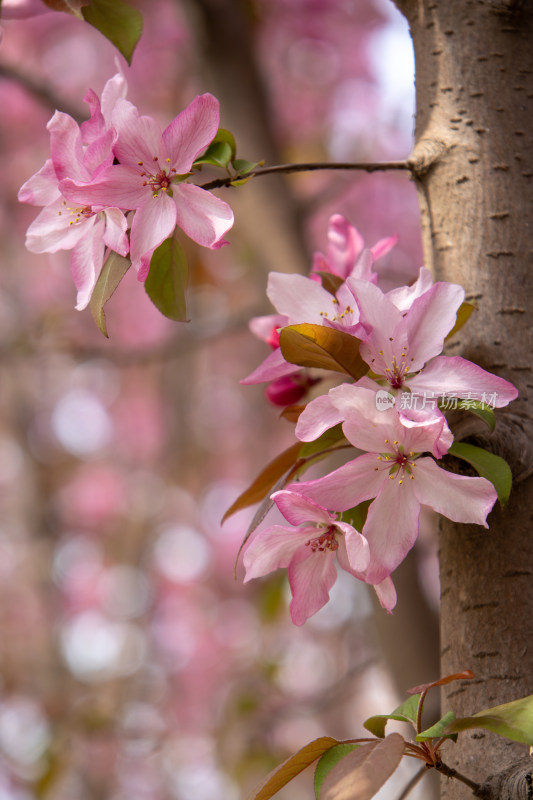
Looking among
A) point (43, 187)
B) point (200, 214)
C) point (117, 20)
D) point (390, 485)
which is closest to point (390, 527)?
point (390, 485)

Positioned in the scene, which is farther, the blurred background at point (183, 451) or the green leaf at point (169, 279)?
the blurred background at point (183, 451)

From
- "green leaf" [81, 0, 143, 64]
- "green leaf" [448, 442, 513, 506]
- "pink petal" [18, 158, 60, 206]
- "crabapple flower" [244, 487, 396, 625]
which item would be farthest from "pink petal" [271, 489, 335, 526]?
"green leaf" [81, 0, 143, 64]

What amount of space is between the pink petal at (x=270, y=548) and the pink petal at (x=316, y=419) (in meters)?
0.07

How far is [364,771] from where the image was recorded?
446mm

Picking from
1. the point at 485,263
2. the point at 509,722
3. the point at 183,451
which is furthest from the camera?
the point at 183,451

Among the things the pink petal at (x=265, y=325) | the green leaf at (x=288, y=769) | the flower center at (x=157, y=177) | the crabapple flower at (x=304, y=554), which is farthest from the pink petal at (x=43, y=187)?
the green leaf at (x=288, y=769)

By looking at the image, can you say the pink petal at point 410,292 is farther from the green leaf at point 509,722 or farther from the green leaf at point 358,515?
the green leaf at point 509,722

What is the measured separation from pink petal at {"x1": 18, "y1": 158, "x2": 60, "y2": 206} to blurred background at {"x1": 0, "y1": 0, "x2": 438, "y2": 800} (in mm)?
321

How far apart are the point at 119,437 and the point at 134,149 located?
17.4ft

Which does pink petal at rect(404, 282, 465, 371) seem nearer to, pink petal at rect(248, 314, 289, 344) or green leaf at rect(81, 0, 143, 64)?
pink petal at rect(248, 314, 289, 344)

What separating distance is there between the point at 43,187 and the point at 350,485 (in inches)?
13.8

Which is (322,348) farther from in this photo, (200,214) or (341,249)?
(341,249)

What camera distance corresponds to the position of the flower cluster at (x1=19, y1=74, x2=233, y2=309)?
54 centimetres

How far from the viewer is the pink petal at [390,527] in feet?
1.61
